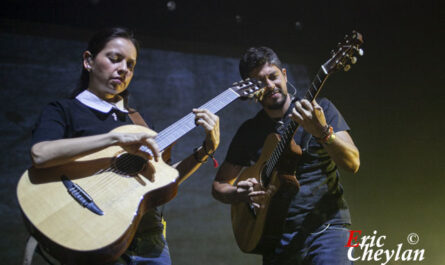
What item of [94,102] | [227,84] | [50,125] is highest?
[227,84]

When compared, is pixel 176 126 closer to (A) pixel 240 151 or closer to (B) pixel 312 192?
(A) pixel 240 151

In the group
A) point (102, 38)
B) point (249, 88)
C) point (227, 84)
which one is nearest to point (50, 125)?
point (102, 38)

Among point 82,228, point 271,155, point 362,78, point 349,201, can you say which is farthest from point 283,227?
point 362,78

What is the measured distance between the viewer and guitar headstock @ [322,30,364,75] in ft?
6.06

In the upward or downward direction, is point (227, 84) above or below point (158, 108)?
above

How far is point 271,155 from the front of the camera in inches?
81.5

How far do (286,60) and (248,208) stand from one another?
2068 millimetres

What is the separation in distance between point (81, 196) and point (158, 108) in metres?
1.86

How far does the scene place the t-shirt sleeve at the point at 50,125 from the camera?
151 cm

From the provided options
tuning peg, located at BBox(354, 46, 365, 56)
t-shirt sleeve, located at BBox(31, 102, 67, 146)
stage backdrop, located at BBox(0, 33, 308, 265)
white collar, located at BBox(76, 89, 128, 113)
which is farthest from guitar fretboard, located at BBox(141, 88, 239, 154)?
stage backdrop, located at BBox(0, 33, 308, 265)

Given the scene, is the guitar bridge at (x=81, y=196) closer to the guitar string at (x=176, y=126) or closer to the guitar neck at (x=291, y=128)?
the guitar string at (x=176, y=126)

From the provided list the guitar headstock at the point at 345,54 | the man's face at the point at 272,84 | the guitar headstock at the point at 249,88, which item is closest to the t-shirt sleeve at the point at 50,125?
the guitar headstock at the point at 249,88

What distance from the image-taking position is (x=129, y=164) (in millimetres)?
1584

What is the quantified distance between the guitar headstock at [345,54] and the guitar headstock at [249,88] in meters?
0.46
